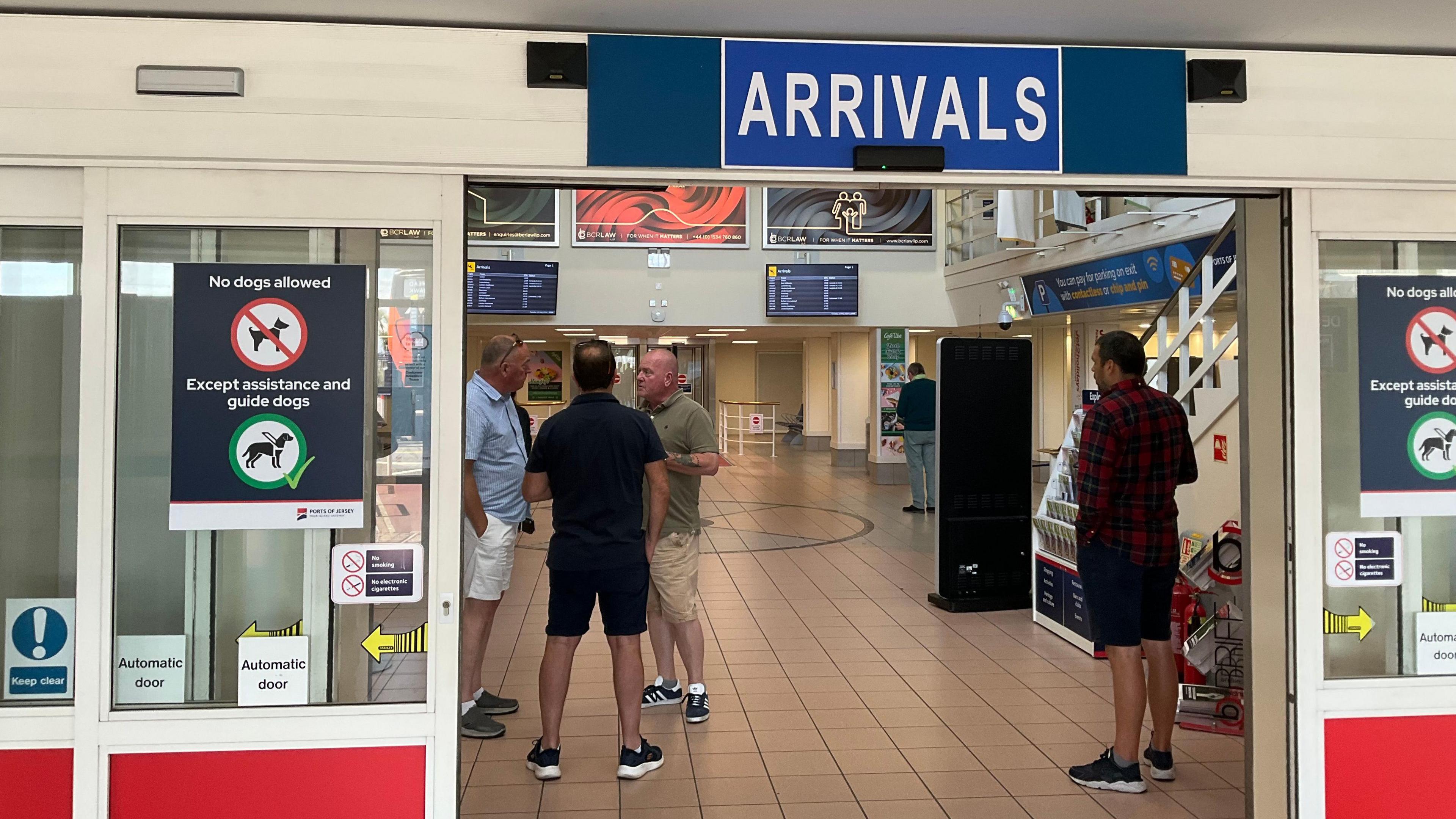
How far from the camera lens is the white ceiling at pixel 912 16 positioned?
7.60 ft

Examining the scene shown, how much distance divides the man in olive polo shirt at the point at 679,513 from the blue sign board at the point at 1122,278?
3.88 m

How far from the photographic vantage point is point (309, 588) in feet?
7.93

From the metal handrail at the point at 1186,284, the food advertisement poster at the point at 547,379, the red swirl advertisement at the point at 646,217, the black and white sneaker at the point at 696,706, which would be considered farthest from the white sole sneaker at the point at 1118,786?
the food advertisement poster at the point at 547,379

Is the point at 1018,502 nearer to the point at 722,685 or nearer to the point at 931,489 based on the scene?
the point at 722,685

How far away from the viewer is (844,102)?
2482 millimetres

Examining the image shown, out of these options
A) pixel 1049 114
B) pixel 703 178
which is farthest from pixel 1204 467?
pixel 703 178

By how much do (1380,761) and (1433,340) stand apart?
112 cm

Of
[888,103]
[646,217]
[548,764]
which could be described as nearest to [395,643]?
[548,764]

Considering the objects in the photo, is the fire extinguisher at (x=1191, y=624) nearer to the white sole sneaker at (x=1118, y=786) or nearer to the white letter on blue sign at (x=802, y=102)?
the white sole sneaker at (x=1118, y=786)

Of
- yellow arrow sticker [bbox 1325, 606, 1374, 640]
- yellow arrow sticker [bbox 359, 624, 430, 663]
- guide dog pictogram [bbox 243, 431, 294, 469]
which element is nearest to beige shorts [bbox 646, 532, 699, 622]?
yellow arrow sticker [bbox 359, 624, 430, 663]

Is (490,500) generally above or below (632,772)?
above

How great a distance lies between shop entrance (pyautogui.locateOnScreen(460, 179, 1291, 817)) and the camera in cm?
332

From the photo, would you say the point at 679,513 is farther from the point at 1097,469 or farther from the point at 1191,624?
the point at 1191,624

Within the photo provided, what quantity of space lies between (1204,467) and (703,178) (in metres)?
3.90
